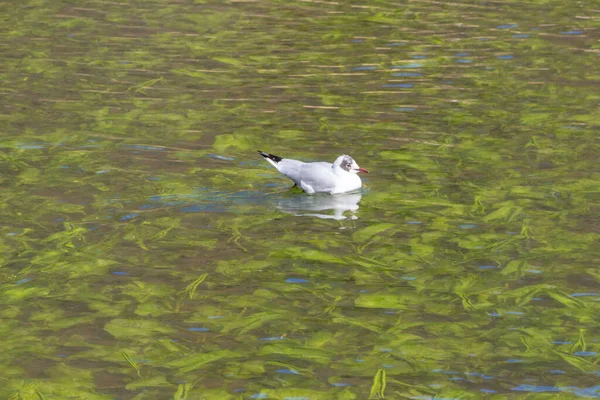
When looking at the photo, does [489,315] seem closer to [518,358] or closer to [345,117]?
A: [518,358]

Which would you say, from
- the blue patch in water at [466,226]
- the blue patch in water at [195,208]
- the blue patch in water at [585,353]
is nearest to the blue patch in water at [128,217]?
the blue patch in water at [195,208]

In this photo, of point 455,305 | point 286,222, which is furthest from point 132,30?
point 455,305

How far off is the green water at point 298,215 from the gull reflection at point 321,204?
43 millimetres

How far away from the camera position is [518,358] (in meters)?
9.33

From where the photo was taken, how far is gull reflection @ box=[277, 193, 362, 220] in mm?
13305

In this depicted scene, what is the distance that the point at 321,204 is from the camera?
13781 mm

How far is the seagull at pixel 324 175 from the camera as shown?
13.7m

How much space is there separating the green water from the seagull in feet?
0.63

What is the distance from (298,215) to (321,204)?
2.13ft

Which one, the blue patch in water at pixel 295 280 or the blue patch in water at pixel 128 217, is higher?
the blue patch in water at pixel 295 280

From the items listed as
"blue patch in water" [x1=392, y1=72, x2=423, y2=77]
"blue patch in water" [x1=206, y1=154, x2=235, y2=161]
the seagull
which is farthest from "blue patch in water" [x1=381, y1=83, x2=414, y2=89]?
the seagull

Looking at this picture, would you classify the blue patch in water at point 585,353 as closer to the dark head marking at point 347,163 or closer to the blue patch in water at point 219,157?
the dark head marking at point 347,163

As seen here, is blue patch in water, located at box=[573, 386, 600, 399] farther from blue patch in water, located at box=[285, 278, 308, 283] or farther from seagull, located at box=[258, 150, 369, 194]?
seagull, located at box=[258, 150, 369, 194]

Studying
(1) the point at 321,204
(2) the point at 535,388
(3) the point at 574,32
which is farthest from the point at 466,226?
(3) the point at 574,32
